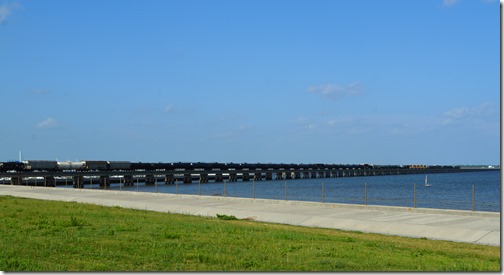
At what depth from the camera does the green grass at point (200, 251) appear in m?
11.4

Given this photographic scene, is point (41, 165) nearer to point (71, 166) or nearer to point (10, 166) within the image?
point (71, 166)

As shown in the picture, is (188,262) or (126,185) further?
(126,185)

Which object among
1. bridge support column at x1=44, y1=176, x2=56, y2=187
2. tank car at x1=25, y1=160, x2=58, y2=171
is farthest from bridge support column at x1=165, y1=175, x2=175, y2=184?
bridge support column at x1=44, y1=176, x2=56, y2=187

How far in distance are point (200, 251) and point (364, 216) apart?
14796mm

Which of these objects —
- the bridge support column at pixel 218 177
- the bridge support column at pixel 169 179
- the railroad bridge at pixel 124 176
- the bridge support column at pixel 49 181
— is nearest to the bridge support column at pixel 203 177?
the railroad bridge at pixel 124 176

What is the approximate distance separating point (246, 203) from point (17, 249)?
2360 cm

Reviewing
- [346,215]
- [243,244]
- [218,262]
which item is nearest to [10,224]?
[243,244]

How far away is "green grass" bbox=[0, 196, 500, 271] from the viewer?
37.3ft

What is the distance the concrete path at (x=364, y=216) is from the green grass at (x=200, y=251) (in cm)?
268

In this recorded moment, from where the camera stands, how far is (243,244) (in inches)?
588

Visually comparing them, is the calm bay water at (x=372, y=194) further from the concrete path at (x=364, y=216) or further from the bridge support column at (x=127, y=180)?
the bridge support column at (x=127, y=180)

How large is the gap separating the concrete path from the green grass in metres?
2.68

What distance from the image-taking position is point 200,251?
13.3m

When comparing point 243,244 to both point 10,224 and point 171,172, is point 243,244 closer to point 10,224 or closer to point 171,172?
point 10,224
